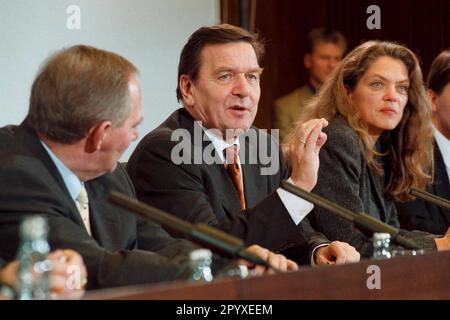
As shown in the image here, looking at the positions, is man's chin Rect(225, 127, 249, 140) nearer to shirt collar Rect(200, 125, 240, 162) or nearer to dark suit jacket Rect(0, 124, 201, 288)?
shirt collar Rect(200, 125, 240, 162)

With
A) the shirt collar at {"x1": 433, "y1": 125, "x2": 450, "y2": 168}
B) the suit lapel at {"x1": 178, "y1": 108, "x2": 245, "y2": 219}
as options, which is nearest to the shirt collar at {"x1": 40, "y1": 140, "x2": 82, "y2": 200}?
the suit lapel at {"x1": 178, "y1": 108, "x2": 245, "y2": 219}

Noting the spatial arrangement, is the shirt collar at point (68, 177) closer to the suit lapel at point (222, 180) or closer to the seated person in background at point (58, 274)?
the seated person in background at point (58, 274)

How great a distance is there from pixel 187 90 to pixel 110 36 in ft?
4.41

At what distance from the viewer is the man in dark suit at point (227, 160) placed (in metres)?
2.80

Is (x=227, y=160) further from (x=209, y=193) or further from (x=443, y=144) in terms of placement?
(x=443, y=144)

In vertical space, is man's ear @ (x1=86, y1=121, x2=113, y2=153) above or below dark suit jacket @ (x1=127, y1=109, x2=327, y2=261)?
above

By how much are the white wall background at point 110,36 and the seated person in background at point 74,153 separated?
4.69 ft

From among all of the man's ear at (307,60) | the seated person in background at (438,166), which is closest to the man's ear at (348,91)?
the seated person in background at (438,166)

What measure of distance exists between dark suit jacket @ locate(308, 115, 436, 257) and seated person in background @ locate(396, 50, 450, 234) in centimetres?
20

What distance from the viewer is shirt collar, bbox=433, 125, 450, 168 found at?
3.93 metres

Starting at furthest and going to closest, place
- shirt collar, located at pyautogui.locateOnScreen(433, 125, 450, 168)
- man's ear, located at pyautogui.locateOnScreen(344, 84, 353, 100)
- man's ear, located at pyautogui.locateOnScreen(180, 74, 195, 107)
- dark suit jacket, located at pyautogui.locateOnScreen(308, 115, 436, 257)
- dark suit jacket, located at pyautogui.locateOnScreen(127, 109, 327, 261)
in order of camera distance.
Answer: shirt collar, located at pyautogui.locateOnScreen(433, 125, 450, 168), man's ear, located at pyautogui.locateOnScreen(344, 84, 353, 100), dark suit jacket, located at pyautogui.locateOnScreen(308, 115, 436, 257), man's ear, located at pyautogui.locateOnScreen(180, 74, 195, 107), dark suit jacket, located at pyautogui.locateOnScreen(127, 109, 327, 261)
